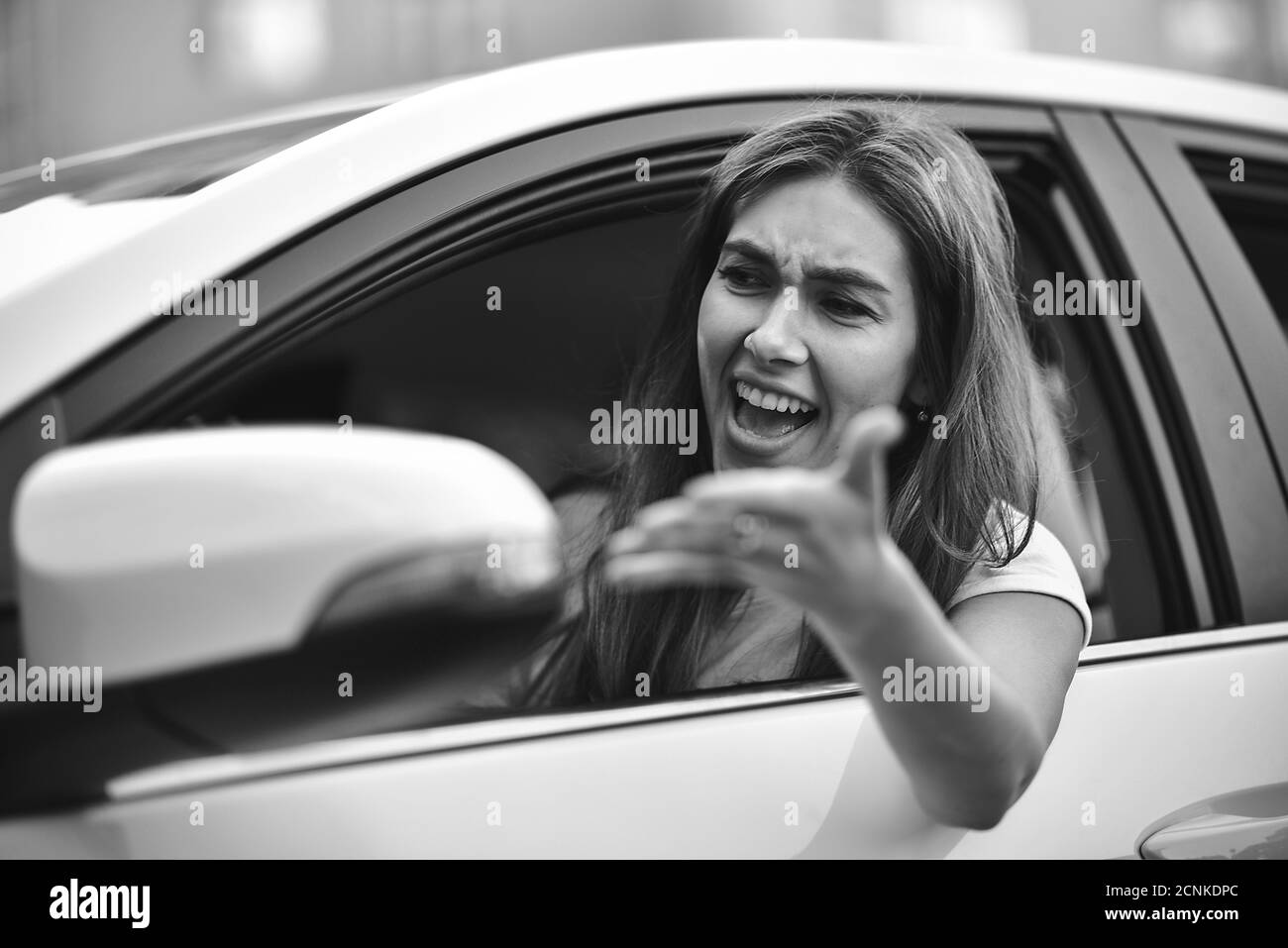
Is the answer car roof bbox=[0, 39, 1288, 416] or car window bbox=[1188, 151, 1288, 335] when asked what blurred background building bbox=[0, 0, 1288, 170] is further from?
car roof bbox=[0, 39, 1288, 416]

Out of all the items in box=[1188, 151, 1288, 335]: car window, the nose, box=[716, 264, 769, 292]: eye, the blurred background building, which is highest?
the blurred background building

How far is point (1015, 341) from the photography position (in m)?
1.70

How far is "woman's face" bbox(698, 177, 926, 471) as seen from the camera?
1530mm

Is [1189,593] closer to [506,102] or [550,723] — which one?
[550,723]

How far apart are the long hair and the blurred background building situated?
8270mm

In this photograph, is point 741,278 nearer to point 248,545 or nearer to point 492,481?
point 492,481

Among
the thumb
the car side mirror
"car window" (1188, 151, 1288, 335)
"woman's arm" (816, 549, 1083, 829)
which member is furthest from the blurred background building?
the car side mirror

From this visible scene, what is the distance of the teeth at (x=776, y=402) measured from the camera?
1.54 metres

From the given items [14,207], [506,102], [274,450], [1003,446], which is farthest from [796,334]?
[14,207]

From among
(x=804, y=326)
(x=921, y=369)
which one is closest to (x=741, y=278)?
(x=804, y=326)

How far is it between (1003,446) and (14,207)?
129 cm

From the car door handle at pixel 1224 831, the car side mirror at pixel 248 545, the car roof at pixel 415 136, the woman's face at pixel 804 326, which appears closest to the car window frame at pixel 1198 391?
the car roof at pixel 415 136

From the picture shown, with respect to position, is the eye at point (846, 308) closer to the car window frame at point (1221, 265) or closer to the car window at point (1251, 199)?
the car window frame at point (1221, 265)
